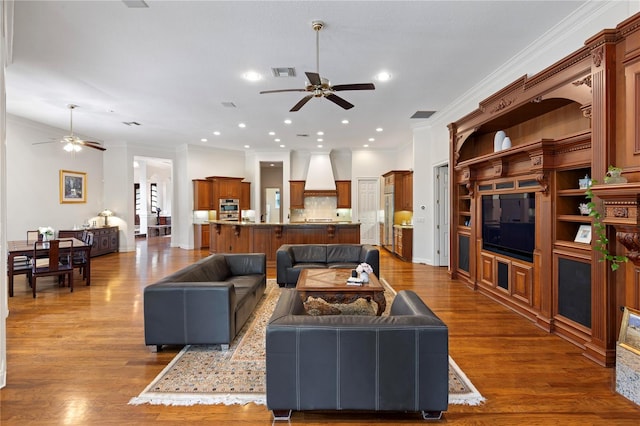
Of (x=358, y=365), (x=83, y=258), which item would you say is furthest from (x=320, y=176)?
(x=358, y=365)

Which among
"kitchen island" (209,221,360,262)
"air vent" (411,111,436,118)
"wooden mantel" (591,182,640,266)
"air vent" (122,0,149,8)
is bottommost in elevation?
"kitchen island" (209,221,360,262)

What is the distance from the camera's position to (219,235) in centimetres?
932

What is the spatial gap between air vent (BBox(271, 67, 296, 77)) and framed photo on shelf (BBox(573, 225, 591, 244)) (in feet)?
13.7

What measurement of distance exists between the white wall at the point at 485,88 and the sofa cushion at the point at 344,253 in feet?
8.98

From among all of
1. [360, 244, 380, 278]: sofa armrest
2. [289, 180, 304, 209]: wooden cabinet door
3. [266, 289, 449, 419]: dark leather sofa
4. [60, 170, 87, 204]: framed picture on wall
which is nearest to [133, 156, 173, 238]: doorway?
[60, 170, 87, 204]: framed picture on wall

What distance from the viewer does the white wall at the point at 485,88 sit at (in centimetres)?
325

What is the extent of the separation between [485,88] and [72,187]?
34.4 ft

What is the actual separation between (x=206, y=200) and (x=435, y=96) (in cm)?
823

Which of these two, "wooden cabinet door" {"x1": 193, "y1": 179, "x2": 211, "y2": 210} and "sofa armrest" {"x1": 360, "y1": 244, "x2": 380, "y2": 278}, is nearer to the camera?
"sofa armrest" {"x1": 360, "y1": 244, "x2": 380, "y2": 278}

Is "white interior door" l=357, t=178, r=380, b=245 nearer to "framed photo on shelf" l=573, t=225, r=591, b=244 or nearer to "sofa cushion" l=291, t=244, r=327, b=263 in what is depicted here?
"sofa cushion" l=291, t=244, r=327, b=263

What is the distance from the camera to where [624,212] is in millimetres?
2605

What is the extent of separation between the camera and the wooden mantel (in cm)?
250

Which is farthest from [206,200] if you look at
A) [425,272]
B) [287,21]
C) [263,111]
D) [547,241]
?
[547,241]

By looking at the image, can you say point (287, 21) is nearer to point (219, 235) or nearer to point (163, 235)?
point (219, 235)
